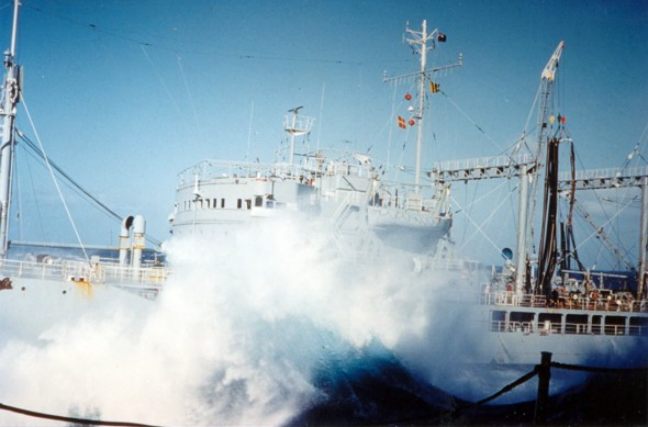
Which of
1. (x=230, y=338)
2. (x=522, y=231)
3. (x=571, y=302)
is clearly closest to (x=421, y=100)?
(x=522, y=231)

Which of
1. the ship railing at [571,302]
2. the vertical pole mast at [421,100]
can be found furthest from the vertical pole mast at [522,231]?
the vertical pole mast at [421,100]

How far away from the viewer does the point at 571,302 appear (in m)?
24.5

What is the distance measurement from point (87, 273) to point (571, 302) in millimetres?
21136

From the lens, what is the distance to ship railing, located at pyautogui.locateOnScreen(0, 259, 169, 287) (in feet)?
49.6

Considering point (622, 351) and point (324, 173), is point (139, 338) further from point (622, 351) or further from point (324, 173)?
point (622, 351)

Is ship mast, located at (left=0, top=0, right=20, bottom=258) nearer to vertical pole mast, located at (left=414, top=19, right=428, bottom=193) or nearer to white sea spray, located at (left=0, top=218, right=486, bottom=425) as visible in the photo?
white sea spray, located at (left=0, top=218, right=486, bottom=425)

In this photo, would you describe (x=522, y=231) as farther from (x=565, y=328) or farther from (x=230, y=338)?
(x=230, y=338)

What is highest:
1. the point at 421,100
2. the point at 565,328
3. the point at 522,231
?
the point at 421,100

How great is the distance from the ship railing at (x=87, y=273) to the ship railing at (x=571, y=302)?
1387 centimetres

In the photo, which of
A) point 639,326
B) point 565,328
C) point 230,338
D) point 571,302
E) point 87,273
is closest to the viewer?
point 230,338

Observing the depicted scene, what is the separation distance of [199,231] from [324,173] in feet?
19.6

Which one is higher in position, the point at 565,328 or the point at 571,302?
the point at 571,302

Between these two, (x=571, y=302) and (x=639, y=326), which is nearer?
(x=571, y=302)

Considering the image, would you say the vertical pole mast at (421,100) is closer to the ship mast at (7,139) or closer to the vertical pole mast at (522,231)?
the vertical pole mast at (522,231)
